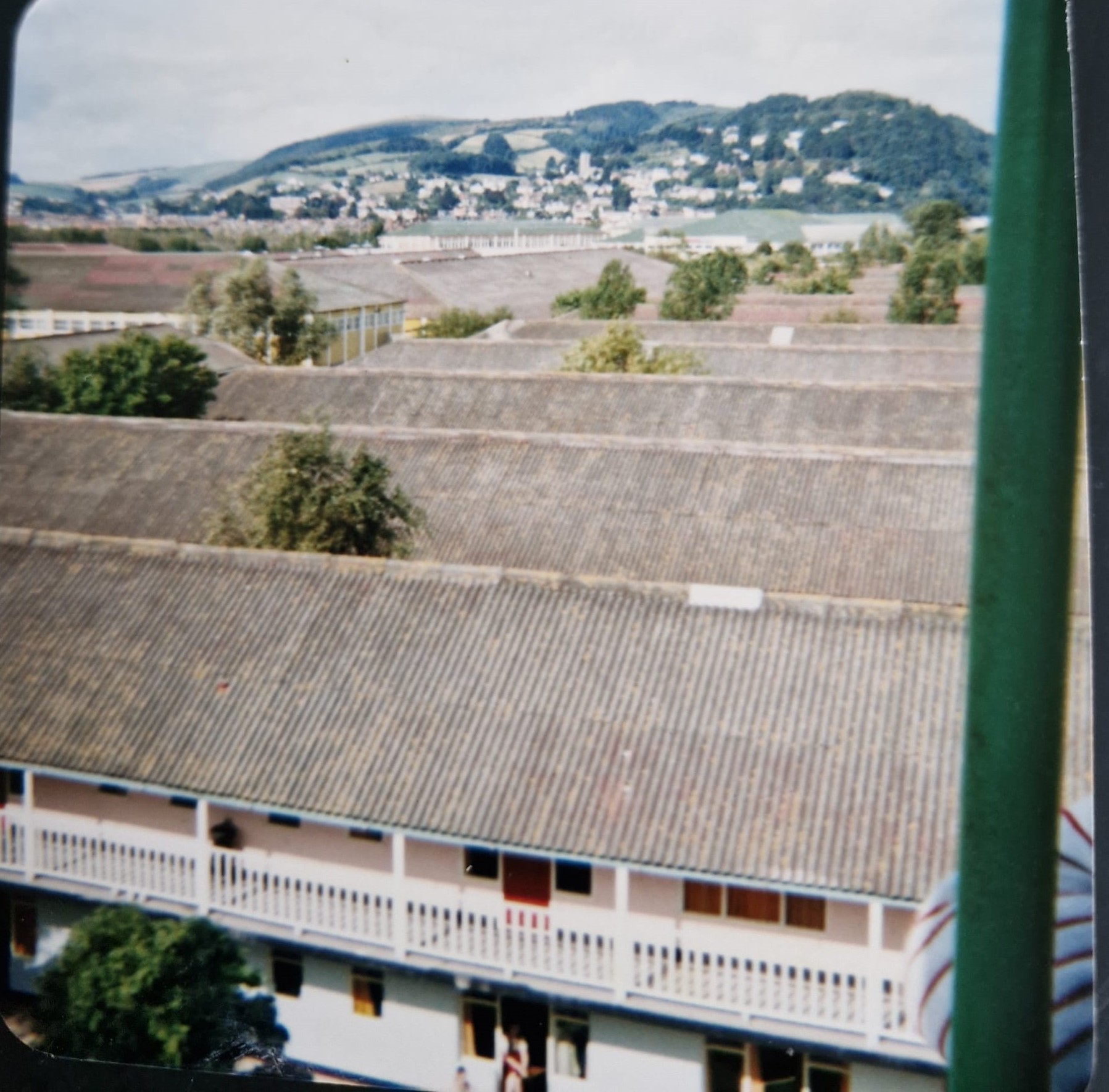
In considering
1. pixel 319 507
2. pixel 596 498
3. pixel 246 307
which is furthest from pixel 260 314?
pixel 319 507

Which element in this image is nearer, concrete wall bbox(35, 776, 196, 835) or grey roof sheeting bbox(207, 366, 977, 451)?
concrete wall bbox(35, 776, 196, 835)

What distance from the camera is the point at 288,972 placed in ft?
7.02

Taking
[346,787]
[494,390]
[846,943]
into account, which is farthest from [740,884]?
→ [494,390]

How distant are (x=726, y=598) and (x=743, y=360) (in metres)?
5.08

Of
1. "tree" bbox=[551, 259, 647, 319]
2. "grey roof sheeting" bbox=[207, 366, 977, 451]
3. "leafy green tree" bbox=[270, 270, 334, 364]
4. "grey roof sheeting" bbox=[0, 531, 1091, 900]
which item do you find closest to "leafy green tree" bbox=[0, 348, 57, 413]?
"leafy green tree" bbox=[270, 270, 334, 364]

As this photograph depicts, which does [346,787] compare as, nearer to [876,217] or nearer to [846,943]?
[846,943]

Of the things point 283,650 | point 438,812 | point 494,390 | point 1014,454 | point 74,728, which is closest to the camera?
point 1014,454

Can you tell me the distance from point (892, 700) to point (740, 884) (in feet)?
1.41

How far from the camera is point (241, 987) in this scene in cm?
199

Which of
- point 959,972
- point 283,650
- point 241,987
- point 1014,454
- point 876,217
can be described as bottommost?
point 241,987

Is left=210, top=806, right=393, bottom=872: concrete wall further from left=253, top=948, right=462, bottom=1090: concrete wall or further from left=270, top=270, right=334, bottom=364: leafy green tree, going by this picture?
left=270, top=270, right=334, bottom=364: leafy green tree

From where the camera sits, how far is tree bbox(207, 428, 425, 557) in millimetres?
3512

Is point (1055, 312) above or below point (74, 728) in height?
above

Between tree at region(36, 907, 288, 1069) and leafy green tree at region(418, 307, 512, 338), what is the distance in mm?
6053
